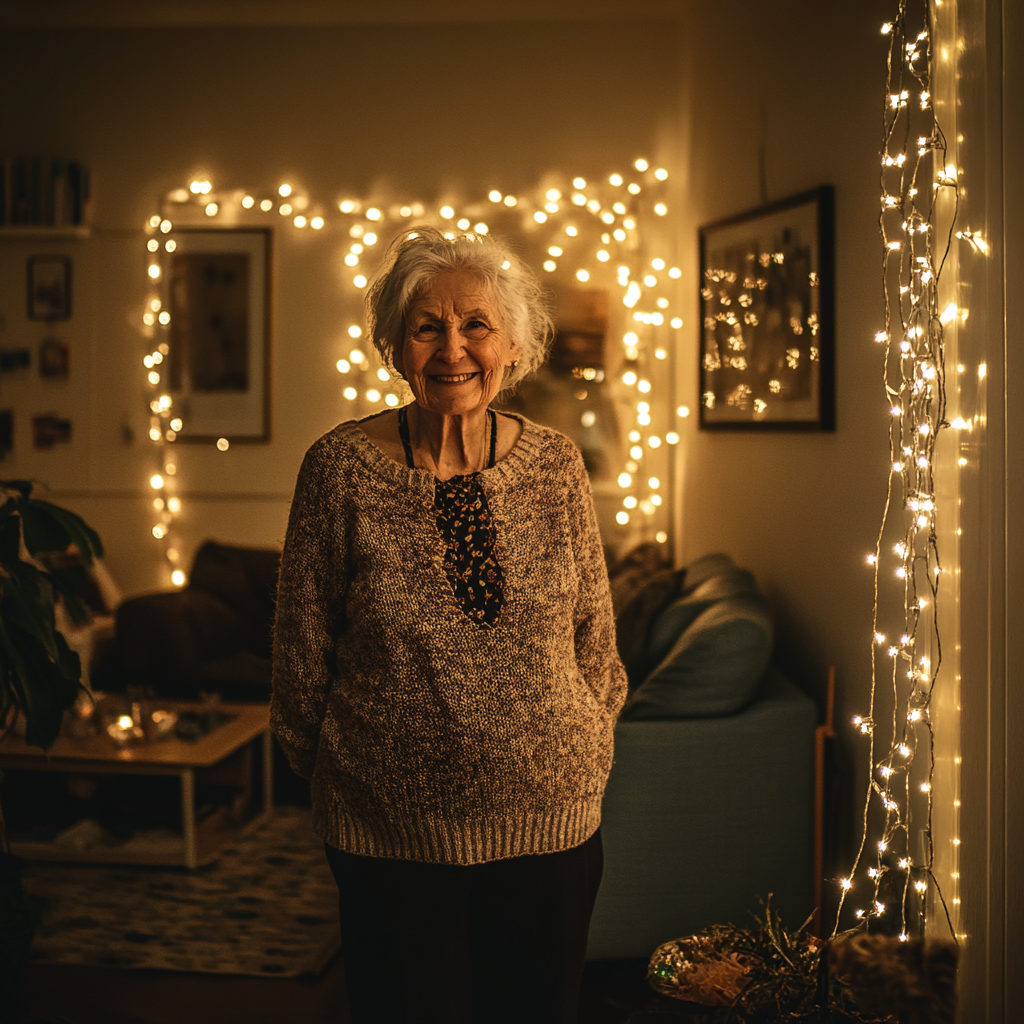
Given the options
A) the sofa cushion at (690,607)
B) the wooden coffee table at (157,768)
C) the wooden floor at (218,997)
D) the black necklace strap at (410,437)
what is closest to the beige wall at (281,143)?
the sofa cushion at (690,607)

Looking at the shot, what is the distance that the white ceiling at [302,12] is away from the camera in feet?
14.5

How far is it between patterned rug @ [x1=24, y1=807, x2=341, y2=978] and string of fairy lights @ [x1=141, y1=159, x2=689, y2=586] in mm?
2149

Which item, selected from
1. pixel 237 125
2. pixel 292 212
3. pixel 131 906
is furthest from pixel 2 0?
pixel 131 906

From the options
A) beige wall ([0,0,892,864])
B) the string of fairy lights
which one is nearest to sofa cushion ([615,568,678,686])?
beige wall ([0,0,892,864])

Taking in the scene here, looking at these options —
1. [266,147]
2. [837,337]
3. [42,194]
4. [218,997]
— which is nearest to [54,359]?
[42,194]

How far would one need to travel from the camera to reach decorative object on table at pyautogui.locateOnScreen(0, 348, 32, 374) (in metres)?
4.73

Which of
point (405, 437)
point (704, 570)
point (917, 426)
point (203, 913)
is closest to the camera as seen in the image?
point (405, 437)

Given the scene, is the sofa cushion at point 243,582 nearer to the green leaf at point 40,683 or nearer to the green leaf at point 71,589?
the green leaf at point 71,589

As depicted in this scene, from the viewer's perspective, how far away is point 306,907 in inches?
113

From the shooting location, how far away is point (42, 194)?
183 inches

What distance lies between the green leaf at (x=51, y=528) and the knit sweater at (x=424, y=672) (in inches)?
36.0

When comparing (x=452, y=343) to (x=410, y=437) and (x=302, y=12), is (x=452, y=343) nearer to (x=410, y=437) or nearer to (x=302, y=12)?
(x=410, y=437)

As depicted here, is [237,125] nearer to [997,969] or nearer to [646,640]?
[646,640]

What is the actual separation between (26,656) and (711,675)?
1.53 metres
